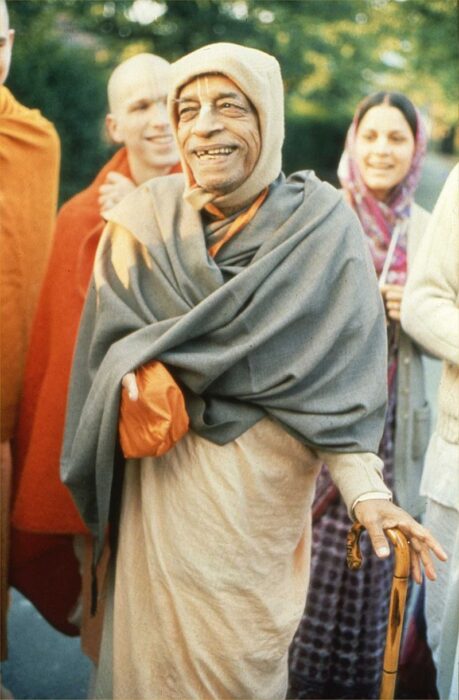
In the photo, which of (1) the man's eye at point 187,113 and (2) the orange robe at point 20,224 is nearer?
(1) the man's eye at point 187,113

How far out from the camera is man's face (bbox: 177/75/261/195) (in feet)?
7.70

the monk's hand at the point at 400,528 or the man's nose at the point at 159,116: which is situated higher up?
the man's nose at the point at 159,116

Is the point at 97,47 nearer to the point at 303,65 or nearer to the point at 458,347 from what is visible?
the point at 303,65

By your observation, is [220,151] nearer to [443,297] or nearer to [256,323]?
[256,323]

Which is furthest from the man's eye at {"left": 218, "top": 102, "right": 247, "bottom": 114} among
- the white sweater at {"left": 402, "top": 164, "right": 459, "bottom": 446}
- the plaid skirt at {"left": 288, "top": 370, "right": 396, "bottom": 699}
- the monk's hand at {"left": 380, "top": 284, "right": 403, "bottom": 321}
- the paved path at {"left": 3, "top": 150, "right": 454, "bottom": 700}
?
the paved path at {"left": 3, "top": 150, "right": 454, "bottom": 700}

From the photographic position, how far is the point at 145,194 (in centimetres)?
259

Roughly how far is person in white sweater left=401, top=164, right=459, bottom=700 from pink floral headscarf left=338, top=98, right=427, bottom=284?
505 millimetres

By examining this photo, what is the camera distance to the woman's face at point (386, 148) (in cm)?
366

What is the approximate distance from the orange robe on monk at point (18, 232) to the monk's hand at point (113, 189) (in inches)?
7.4

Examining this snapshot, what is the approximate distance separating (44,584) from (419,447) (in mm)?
1498

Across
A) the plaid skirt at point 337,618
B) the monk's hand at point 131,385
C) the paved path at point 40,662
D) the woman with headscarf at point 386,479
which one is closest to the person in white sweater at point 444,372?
the woman with headscarf at point 386,479

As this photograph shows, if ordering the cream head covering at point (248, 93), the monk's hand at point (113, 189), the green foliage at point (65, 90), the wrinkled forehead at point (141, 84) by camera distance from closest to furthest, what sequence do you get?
the cream head covering at point (248, 93) → the monk's hand at point (113, 189) → the wrinkled forehead at point (141, 84) → the green foliage at point (65, 90)

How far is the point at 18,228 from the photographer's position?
3260 mm

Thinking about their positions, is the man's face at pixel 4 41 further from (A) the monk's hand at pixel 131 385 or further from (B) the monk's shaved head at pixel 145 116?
(A) the monk's hand at pixel 131 385
